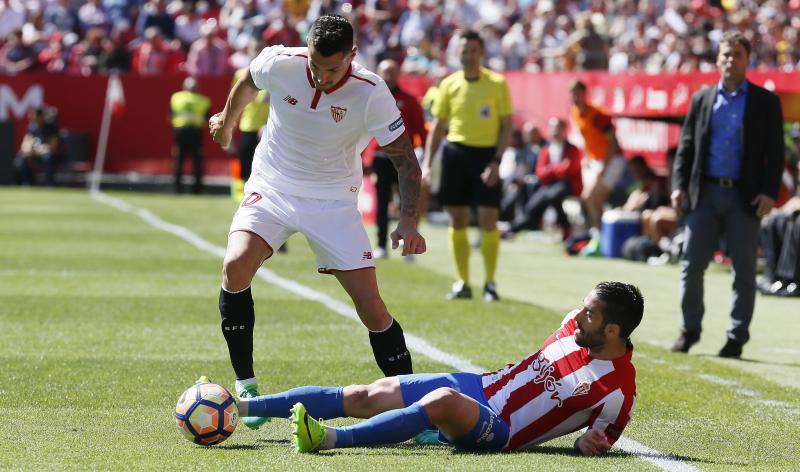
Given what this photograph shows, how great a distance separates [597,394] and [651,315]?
6.89 metres

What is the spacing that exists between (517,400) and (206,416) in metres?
1.36

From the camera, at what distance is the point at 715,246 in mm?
10680

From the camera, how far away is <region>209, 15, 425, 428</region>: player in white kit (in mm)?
7422

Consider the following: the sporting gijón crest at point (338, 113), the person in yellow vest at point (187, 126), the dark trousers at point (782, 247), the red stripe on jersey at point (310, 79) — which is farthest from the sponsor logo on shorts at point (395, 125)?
the person in yellow vest at point (187, 126)

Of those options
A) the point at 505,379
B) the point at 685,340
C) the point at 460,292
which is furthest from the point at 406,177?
the point at 460,292

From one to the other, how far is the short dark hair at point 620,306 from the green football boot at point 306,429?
51.5 inches

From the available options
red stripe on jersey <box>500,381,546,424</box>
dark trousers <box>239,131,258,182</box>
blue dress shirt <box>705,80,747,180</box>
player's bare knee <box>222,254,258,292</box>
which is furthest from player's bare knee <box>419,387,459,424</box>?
dark trousers <box>239,131,258,182</box>

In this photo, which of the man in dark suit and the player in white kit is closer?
the player in white kit

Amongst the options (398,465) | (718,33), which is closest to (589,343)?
(398,465)

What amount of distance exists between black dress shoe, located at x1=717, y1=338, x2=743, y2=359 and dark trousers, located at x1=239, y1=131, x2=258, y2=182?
7.93 meters

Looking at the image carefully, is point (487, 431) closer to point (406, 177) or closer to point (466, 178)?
point (406, 177)

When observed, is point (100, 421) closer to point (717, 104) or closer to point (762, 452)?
point (762, 452)

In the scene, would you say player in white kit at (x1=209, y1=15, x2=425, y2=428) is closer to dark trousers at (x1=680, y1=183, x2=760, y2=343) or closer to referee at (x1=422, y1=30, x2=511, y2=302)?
dark trousers at (x1=680, y1=183, x2=760, y2=343)

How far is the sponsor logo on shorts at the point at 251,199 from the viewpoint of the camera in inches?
302
